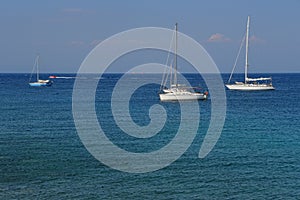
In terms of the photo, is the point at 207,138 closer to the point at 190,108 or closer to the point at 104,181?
the point at 104,181

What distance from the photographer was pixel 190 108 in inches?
3369

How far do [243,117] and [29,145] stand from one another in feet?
120

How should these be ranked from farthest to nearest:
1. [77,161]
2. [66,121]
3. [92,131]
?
[66,121] < [92,131] < [77,161]

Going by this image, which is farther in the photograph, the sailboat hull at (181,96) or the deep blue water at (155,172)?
the sailboat hull at (181,96)

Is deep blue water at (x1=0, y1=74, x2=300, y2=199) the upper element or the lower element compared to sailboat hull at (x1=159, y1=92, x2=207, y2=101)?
lower

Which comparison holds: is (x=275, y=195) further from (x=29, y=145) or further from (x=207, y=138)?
(x=29, y=145)

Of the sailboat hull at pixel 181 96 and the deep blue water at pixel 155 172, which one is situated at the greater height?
the sailboat hull at pixel 181 96

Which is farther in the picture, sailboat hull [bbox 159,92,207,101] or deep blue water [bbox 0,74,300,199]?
sailboat hull [bbox 159,92,207,101]

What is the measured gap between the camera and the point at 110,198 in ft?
102

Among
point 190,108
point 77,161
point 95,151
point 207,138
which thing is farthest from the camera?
point 190,108

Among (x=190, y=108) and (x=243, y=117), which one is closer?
(x=243, y=117)

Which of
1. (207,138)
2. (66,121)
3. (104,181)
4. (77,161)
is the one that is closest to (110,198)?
(104,181)

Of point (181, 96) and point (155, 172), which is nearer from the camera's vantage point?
point (155, 172)

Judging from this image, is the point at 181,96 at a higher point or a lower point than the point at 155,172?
higher
